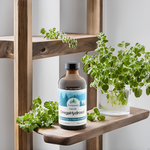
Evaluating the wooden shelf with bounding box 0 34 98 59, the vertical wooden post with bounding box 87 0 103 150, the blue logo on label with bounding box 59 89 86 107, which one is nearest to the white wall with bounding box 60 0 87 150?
the vertical wooden post with bounding box 87 0 103 150

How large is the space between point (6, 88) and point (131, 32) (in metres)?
0.65

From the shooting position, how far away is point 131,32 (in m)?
1.28

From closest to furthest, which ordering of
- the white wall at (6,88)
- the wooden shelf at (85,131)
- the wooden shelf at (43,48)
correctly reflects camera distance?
the wooden shelf at (85,131) → the wooden shelf at (43,48) → the white wall at (6,88)

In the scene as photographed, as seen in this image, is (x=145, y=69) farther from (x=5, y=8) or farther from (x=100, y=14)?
(x=5, y=8)

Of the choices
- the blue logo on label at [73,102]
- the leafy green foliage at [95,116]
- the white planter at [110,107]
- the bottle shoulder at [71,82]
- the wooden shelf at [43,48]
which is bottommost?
the leafy green foliage at [95,116]

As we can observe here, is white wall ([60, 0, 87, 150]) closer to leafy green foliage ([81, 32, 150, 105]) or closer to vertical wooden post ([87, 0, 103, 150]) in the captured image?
vertical wooden post ([87, 0, 103, 150])

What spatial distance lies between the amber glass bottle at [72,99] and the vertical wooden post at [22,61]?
0.44 ft

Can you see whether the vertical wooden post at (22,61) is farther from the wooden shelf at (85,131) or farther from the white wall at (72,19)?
the white wall at (72,19)

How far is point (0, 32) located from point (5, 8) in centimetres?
11

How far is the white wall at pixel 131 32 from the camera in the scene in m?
1.24

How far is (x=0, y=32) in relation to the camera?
1172 mm

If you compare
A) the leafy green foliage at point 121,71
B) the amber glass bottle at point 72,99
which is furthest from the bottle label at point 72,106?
the leafy green foliage at point 121,71

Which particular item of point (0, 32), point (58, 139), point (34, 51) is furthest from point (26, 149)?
point (0, 32)

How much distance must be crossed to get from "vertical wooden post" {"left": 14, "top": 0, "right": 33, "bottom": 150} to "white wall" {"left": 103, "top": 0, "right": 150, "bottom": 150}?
59 centimetres
